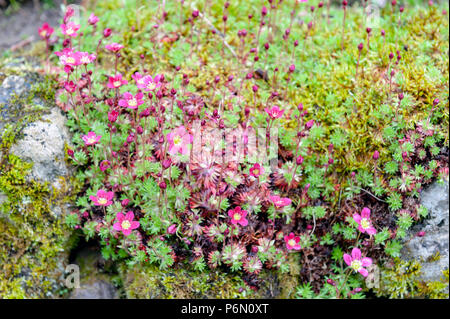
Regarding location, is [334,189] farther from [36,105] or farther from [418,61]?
[36,105]

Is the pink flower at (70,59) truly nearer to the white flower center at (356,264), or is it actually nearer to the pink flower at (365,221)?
the pink flower at (365,221)

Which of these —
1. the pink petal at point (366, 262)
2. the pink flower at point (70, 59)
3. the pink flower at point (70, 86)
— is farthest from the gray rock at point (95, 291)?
the pink petal at point (366, 262)

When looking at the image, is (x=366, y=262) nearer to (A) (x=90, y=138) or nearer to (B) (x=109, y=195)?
(B) (x=109, y=195)

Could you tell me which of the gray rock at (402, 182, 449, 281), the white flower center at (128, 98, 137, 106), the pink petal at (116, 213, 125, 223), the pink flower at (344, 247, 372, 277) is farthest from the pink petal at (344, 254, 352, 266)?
the white flower center at (128, 98, 137, 106)

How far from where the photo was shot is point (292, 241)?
3.73m

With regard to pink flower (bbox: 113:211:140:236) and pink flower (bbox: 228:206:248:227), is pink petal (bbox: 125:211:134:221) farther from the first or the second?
pink flower (bbox: 228:206:248:227)

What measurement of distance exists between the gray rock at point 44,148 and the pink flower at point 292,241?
219 cm

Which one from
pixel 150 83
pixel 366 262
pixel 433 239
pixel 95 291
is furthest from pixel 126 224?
pixel 433 239

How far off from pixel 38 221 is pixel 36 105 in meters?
1.14

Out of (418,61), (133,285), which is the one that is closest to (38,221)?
(133,285)

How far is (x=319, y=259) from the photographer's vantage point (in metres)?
4.08

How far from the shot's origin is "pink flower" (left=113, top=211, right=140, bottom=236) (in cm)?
356

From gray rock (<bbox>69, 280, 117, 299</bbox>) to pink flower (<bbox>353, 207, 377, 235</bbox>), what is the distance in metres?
2.39

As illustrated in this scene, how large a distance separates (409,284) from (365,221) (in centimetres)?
82
